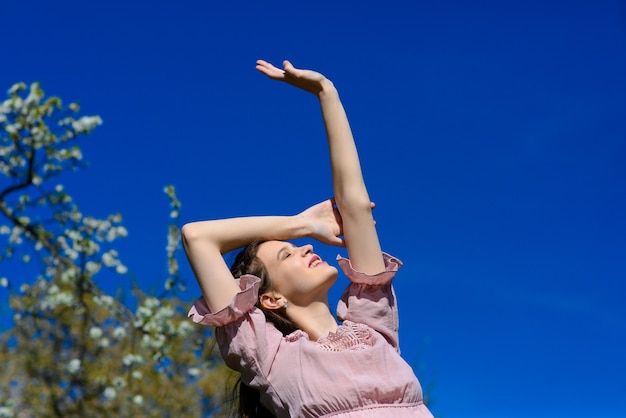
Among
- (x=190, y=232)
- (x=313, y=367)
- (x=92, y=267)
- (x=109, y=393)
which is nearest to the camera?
(x=313, y=367)

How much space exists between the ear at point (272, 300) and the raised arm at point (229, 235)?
0.13m

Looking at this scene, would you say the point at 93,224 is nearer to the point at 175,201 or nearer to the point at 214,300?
the point at 175,201

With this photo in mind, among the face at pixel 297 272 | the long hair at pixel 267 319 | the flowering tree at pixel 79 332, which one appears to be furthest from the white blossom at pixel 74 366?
the face at pixel 297 272

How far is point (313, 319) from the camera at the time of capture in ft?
6.17

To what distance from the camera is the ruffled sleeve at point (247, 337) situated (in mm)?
1708

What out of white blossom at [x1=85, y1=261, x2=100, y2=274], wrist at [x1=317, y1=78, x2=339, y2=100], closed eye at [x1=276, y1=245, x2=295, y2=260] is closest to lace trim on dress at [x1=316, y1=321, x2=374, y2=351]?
closed eye at [x1=276, y1=245, x2=295, y2=260]

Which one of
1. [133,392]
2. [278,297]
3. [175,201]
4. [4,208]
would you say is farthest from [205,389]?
[278,297]

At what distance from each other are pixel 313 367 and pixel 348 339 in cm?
13

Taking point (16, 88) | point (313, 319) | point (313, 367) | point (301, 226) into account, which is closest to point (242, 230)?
point (301, 226)

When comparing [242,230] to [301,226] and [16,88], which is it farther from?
[16,88]

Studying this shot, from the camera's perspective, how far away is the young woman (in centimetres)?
169

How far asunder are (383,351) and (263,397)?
0.30m

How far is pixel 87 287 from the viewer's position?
15.0ft

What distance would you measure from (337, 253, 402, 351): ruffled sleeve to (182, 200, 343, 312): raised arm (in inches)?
4.6
